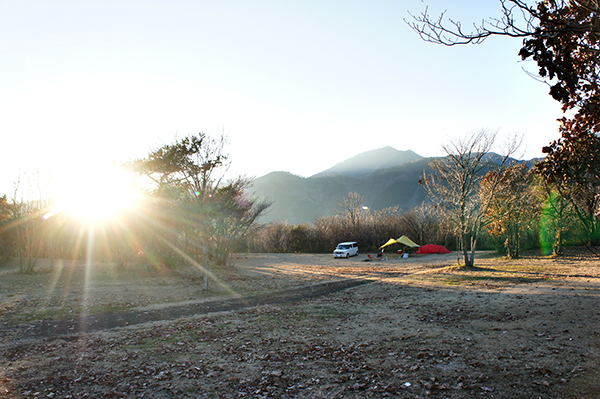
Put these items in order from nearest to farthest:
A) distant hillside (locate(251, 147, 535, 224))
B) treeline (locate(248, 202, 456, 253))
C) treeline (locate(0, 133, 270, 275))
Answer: treeline (locate(0, 133, 270, 275)), treeline (locate(248, 202, 456, 253)), distant hillside (locate(251, 147, 535, 224))

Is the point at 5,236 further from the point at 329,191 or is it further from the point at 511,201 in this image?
the point at 329,191

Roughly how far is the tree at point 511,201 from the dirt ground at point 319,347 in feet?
28.8

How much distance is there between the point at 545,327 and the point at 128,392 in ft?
26.7

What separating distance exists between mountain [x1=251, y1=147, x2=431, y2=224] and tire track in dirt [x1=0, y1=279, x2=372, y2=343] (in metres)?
122

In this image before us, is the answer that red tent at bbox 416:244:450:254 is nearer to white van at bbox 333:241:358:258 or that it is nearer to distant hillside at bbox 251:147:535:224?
white van at bbox 333:241:358:258

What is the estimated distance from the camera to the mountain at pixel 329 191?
14044 centimetres

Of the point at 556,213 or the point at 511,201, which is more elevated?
the point at 511,201

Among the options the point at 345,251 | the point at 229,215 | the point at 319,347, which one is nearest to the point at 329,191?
the point at 345,251

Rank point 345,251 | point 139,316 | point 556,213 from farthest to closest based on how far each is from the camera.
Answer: point 345,251, point 556,213, point 139,316

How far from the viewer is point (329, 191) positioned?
15425cm

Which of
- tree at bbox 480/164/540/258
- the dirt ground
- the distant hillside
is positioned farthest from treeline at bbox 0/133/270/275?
the distant hillside

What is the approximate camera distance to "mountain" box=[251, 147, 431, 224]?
140438mm

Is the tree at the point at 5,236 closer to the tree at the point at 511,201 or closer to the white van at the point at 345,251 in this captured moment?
the white van at the point at 345,251

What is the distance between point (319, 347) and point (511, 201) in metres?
19.4
